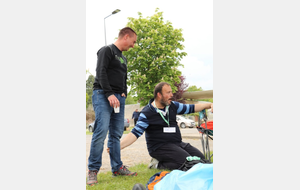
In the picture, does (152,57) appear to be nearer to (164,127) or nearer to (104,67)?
(164,127)

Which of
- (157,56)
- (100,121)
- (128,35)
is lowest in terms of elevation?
(100,121)

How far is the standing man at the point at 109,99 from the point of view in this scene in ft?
9.41

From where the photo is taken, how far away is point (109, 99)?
2.84 m

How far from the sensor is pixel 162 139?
141 inches

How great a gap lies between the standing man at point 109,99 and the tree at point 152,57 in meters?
11.0

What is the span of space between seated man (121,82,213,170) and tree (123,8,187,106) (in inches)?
416

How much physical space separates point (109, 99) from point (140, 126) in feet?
2.43

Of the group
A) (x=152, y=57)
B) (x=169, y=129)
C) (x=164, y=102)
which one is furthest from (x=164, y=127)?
(x=152, y=57)

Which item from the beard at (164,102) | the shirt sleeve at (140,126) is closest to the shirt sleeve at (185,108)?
the beard at (164,102)

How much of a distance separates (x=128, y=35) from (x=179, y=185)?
6.37ft

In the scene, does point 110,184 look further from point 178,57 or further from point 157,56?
point 178,57

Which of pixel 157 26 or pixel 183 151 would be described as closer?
pixel 183 151

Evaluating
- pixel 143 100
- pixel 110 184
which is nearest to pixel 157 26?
pixel 143 100

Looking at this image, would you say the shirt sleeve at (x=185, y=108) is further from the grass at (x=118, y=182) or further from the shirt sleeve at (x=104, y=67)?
the shirt sleeve at (x=104, y=67)
